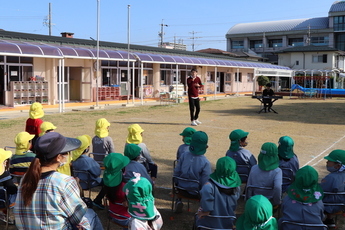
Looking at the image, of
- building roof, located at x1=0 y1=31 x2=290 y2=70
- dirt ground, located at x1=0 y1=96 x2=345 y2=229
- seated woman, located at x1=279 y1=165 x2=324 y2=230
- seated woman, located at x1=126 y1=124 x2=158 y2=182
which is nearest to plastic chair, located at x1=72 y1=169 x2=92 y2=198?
dirt ground, located at x1=0 y1=96 x2=345 y2=229

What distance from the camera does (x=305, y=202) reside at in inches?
133

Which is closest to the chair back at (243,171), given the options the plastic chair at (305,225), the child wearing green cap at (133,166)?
the child wearing green cap at (133,166)

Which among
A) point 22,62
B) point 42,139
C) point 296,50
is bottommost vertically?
point 42,139

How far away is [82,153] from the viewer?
4.84 metres

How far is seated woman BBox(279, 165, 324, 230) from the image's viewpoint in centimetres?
336

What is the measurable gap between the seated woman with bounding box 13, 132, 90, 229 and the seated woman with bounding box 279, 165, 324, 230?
6.46ft

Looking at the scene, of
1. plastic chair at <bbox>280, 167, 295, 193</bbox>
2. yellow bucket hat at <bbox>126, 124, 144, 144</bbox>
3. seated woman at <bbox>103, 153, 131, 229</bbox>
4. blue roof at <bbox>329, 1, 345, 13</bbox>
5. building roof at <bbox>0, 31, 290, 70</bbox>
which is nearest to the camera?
seated woman at <bbox>103, 153, 131, 229</bbox>

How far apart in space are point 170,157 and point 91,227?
199 inches

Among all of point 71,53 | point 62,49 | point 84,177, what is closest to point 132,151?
point 84,177

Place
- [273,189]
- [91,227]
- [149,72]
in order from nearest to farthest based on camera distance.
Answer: [91,227]
[273,189]
[149,72]

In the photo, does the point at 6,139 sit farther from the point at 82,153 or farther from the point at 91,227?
the point at 91,227

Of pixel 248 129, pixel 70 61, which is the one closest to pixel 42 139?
→ pixel 248 129

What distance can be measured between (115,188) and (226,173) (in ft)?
3.64

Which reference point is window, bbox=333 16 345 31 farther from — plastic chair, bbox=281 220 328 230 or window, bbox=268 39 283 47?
plastic chair, bbox=281 220 328 230
